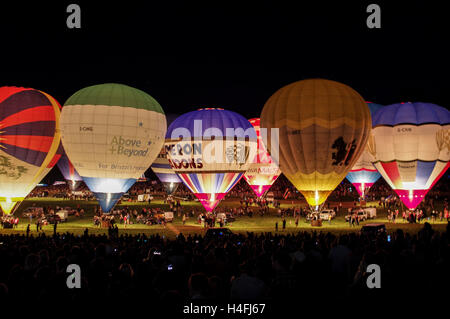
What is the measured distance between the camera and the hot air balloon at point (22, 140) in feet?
73.0

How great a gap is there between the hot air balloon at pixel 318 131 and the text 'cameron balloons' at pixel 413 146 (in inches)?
144

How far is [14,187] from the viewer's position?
22.8m

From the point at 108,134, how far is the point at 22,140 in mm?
5215

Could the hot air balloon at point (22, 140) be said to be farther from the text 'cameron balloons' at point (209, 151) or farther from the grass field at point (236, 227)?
the text 'cameron balloons' at point (209, 151)

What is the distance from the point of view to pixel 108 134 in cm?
2056

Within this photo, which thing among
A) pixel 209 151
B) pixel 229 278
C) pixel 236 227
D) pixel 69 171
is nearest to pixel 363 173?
pixel 236 227

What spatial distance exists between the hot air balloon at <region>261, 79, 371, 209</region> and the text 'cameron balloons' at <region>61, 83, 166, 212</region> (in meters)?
6.48

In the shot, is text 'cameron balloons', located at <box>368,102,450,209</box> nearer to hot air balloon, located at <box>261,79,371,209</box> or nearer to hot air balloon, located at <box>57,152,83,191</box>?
hot air balloon, located at <box>261,79,371,209</box>

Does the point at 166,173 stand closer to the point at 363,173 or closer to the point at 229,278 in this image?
the point at 363,173

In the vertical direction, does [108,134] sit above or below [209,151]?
above

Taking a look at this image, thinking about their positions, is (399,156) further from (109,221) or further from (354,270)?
(354,270)

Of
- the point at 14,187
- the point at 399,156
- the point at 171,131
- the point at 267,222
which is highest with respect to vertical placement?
the point at 171,131

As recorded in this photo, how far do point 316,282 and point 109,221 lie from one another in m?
18.6

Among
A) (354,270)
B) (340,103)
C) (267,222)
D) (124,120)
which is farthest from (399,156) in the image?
(354,270)
